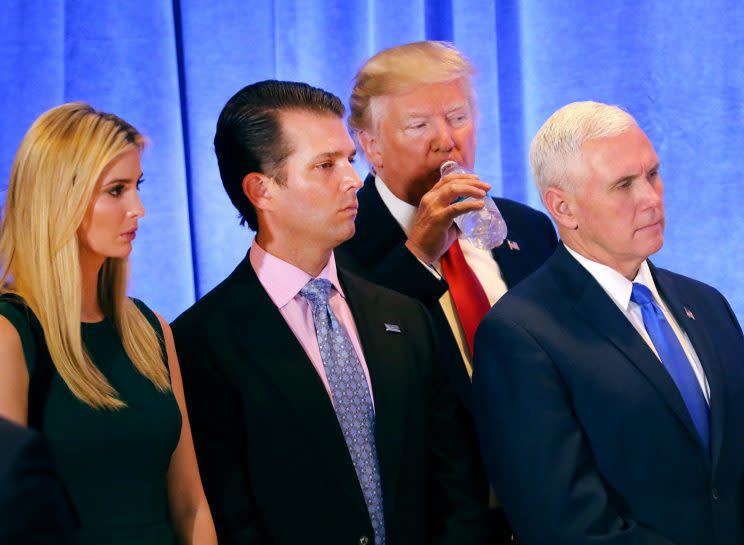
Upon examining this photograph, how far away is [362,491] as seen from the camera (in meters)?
2.21

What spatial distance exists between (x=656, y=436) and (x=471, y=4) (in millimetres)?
1875

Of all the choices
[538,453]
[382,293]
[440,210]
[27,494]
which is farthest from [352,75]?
[27,494]

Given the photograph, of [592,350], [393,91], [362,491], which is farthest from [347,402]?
[393,91]

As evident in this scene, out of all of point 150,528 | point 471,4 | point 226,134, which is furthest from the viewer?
point 471,4

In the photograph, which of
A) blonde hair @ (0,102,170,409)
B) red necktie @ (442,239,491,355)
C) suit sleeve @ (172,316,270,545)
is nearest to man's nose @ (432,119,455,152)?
red necktie @ (442,239,491,355)

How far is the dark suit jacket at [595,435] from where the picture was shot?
2.16 m

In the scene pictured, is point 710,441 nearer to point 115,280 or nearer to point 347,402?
point 347,402

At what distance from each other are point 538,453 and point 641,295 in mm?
422

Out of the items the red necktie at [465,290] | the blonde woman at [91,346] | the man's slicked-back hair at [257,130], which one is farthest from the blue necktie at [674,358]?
the blonde woman at [91,346]

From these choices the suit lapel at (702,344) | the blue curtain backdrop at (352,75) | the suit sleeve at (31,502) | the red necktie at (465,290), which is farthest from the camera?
the blue curtain backdrop at (352,75)

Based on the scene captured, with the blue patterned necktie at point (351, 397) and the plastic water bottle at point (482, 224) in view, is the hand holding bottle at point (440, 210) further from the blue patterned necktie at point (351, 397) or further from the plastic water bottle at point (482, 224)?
the blue patterned necktie at point (351, 397)

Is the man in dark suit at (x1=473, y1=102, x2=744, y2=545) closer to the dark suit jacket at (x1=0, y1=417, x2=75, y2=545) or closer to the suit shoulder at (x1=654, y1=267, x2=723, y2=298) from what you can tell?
the suit shoulder at (x1=654, y1=267, x2=723, y2=298)

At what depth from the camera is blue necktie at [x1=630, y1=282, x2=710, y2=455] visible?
2.25m

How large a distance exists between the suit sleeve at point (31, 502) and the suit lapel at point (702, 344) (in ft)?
5.12
